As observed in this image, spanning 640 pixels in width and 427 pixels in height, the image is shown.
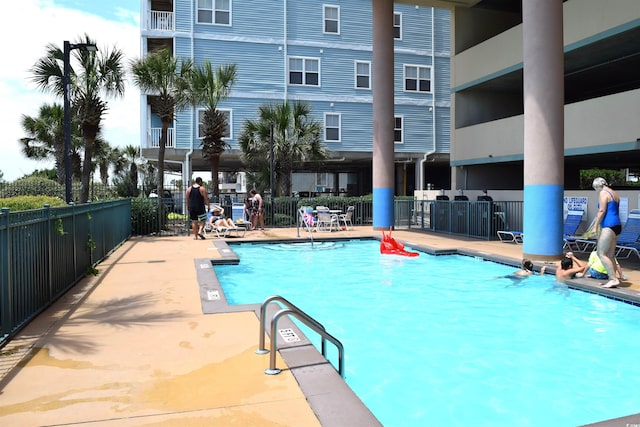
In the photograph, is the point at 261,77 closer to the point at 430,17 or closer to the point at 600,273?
the point at 430,17

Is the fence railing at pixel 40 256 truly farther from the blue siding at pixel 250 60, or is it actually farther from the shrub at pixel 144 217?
the blue siding at pixel 250 60

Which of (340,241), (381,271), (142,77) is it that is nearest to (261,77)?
(142,77)

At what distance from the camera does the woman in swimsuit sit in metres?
7.73

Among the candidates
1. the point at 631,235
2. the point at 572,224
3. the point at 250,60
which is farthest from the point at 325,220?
the point at 250,60

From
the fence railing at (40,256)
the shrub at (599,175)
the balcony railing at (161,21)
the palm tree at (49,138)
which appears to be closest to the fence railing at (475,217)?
the fence railing at (40,256)

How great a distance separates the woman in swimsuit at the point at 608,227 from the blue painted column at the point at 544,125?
127 inches

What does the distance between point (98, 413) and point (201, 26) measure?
24.3 m

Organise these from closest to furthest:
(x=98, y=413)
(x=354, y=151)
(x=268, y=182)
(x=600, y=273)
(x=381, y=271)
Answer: (x=98, y=413)
(x=600, y=273)
(x=381, y=271)
(x=268, y=182)
(x=354, y=151)

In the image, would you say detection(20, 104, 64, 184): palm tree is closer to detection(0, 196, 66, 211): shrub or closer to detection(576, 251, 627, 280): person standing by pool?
detection(0, 196, 66, 211): shrub

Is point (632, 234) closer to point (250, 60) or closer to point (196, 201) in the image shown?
point (196, 201)

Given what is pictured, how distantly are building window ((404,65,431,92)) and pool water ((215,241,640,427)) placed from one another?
740 inches

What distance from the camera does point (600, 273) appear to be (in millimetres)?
8609

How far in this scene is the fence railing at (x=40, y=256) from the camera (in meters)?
4.95

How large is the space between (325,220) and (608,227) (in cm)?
1127
